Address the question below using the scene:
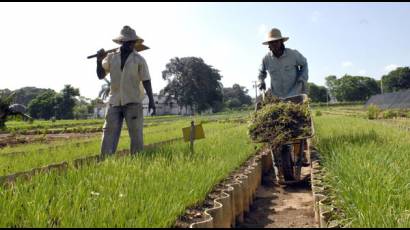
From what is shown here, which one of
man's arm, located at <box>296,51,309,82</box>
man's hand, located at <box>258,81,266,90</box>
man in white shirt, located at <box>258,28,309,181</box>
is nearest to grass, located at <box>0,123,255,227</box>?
man's hand, located at <box>258,81,266,90</box>

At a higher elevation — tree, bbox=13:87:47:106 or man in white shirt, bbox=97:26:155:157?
tree, bbox=13:87:47:106

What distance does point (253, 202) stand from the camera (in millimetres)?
3646

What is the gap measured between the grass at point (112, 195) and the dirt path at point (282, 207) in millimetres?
426

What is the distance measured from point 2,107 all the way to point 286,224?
7695mm

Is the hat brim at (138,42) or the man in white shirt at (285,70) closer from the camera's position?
the hat brim at (138,42)

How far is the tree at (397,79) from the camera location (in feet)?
235

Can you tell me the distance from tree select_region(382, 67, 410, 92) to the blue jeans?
249 ft

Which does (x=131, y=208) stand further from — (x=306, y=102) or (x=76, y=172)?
(x=306, y=102)

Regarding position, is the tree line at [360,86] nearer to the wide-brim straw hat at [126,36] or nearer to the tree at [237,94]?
the tree at [237,94]

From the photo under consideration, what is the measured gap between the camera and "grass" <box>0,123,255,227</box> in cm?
190

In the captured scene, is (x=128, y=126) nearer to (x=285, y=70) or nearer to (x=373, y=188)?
(x=285, y=70)

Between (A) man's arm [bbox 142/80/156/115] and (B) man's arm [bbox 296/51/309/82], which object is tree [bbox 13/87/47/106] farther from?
(B) man's arm [bbox 296/51/309/82]

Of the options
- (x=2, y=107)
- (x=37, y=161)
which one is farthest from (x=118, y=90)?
(x=2, y=107)

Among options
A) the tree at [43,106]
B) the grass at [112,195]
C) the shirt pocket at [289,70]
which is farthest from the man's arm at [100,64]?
the tree at [43,106]
